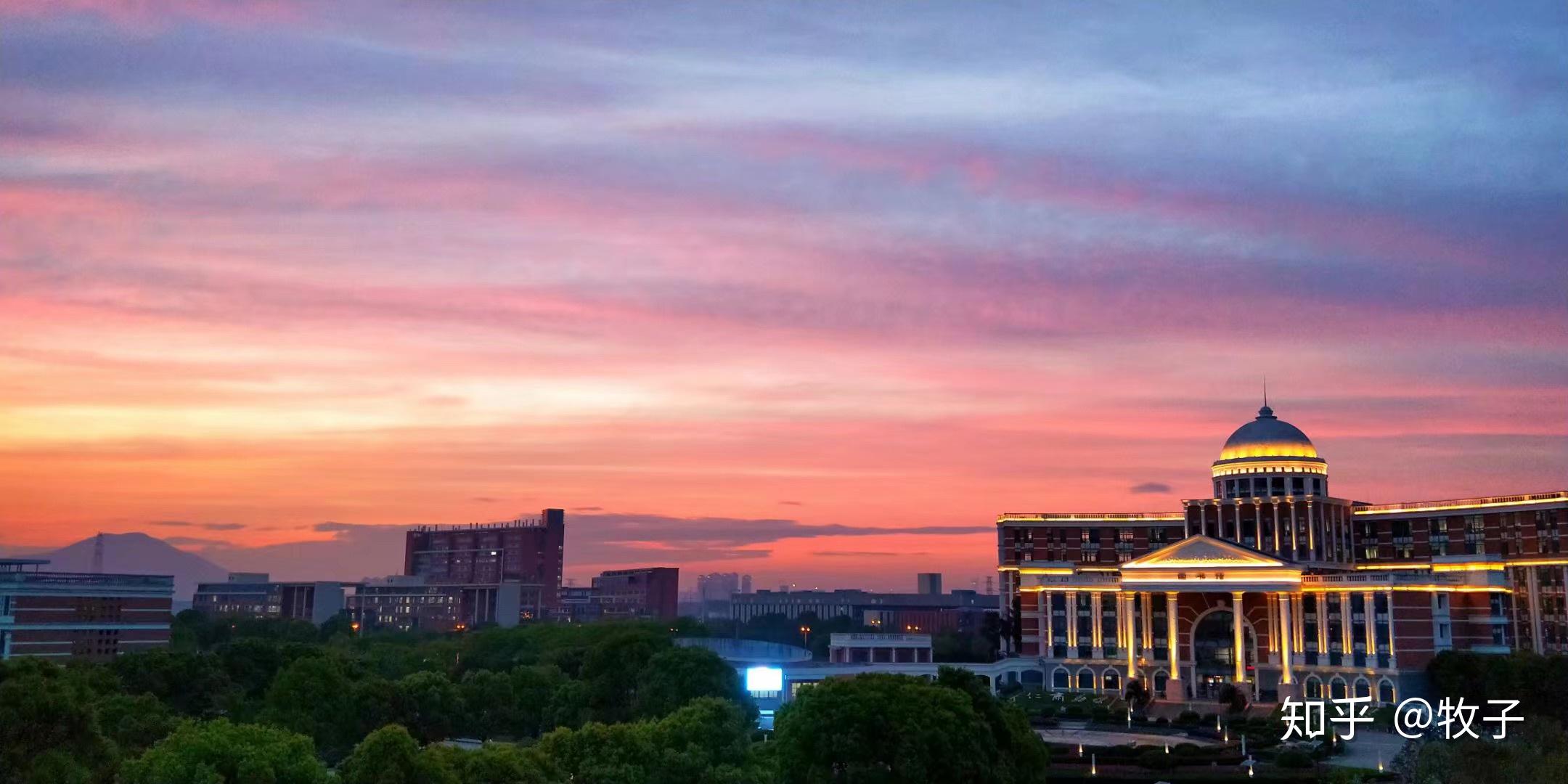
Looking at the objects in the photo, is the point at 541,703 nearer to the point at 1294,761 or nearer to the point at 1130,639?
the point at 1294,761

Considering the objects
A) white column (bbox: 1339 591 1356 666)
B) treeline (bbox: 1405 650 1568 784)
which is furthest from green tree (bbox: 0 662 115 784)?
white column (bbox: 1339 591 1356 666)

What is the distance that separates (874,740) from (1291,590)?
6682 cm

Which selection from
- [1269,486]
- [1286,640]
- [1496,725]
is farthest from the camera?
[1269,486]

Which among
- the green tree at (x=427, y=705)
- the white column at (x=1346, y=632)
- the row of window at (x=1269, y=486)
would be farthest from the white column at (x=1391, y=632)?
the green tree at (x=427, y=705)

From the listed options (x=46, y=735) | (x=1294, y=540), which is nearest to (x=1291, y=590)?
(x=1294, y=540)

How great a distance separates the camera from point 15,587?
11600 centimetres

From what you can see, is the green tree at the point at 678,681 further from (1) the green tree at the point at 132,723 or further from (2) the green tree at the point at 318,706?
(1) the green tree at the point at 132,723

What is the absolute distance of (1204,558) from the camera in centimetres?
11306

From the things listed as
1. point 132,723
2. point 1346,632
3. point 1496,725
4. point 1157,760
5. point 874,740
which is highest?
point 1346,632

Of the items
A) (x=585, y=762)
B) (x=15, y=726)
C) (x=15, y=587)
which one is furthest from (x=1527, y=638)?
(x=15, y=587)

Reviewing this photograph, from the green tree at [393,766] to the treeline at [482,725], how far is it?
5cm

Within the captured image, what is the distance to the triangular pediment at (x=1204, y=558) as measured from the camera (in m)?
111

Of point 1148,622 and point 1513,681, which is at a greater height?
point 1148,622

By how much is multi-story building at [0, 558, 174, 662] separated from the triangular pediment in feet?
277
